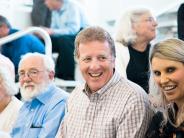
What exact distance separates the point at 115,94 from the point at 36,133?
687 millimetres

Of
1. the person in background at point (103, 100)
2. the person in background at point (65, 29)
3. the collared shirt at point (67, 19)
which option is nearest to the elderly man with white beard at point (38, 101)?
the person in background at point (103, 100)

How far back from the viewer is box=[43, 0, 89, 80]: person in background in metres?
4.24

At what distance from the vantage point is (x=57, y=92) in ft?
9.36

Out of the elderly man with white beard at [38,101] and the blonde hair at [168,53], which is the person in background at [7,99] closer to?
the elderly man with white beard at [38,101]

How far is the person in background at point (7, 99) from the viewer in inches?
117

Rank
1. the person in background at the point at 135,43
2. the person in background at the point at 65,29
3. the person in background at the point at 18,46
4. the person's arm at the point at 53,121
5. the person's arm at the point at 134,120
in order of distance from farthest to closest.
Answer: the person in background at the point at 65,29 < the person in background at the point at 18,46 < the person in background at the point at 135,43 < the person's arm at the point at 53,121 < the person's arm at the point at 134,120

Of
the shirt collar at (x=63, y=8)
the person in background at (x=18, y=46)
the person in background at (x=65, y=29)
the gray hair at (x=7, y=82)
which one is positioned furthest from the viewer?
the shirt collar at (x=63, y=8)

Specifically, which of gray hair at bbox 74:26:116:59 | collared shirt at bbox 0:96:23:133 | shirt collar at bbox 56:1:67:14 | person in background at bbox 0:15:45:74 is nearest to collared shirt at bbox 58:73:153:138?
gray hair at bbox 74:26:116:59

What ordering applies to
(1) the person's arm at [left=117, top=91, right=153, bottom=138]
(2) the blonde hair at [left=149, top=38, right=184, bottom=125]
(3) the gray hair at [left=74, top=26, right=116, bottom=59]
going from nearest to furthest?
(2) the blonde hair at [left=149, top=38, right=184, bottom=125]
(1) the person's arm at [left=117, top=91, right=153, bottom=138]
(3) the gray hair at [left=74, top=26, right=116, bottom=59]

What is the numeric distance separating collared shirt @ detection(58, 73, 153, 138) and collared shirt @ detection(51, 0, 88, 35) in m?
2.12

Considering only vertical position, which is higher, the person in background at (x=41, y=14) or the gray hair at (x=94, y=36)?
the gray hair at (x=94, y=36)

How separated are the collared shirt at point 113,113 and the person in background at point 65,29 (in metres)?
1.85

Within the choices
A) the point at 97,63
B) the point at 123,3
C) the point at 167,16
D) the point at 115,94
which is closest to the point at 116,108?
the point at 115,94

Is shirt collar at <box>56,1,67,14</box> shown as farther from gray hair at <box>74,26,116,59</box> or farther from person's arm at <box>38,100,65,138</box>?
gray hair at <box>74,26,116,59</box>
